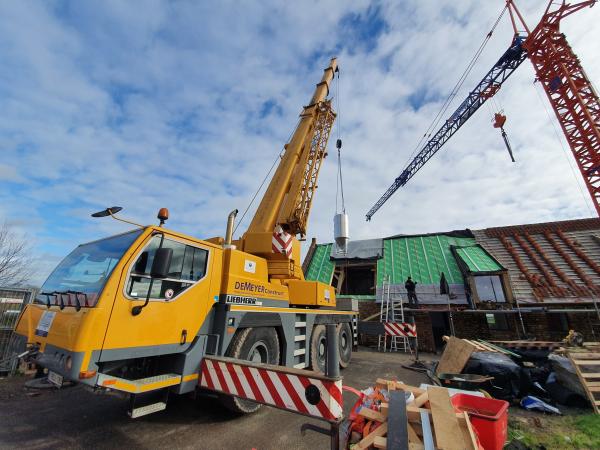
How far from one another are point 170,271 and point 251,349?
6.08 feet

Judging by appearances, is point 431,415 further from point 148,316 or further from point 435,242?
point 435,242

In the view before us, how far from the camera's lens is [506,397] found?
499 centimetres

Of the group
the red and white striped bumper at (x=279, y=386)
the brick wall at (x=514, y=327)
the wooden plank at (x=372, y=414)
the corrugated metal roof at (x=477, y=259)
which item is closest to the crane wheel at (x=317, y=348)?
the red and white striped bumper at (x=279, y=386)

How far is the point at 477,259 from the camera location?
1323 cm

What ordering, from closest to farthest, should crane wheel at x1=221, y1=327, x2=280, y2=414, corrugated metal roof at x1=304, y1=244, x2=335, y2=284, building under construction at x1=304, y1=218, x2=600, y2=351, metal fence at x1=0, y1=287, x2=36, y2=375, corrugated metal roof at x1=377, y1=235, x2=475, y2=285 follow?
1. crane wheel at x1=221, y1=327, x2=280, y2=414
2. metal fence at x1=0, y1=287, x2=36, y2=375
3. building under construction at x1=304, y1=218, x2=600, y2=351
4. corrugated metal roof at x1=377, y1=235, x2=475, y2=285
5. corrugated metal roof at x1=304, y1=244, x2=335, y2=284

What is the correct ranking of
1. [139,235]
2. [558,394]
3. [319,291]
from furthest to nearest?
1. [319,291]
2. [558,394]
3. [139,235]

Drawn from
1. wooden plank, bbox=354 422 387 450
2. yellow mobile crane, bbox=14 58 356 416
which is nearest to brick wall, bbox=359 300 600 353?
yellow mobile crane, bbox=14 58 356 416

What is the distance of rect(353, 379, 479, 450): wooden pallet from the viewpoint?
2.31 meters

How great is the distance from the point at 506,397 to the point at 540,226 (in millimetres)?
14105

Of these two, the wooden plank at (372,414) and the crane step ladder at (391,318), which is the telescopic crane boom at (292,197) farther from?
the crane step ladder at (391,318)

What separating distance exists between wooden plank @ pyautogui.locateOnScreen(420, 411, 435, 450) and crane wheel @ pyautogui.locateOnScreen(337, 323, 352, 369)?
5.03m

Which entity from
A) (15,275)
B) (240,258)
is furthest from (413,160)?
(15,275)

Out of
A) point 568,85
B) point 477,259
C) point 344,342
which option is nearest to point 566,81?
point 568,85

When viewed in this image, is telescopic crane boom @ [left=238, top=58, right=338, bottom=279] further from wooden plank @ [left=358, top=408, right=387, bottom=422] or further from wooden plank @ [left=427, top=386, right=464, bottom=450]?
wooden plank @ [left=427, top=386, right=464, bottom=450]
